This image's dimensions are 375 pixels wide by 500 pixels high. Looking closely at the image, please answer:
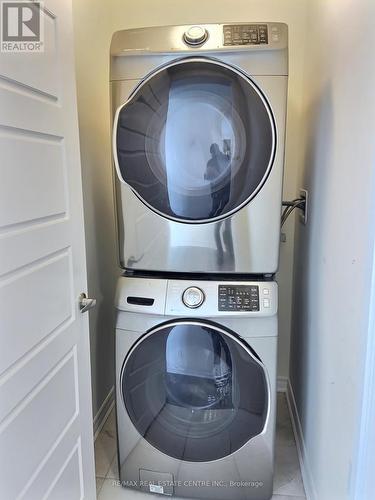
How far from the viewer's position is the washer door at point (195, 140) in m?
1.36

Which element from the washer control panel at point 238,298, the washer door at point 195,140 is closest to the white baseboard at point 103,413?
the washer control panel at point 238,298

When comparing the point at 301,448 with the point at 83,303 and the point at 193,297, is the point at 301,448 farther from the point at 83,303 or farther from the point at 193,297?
the point at 83,303

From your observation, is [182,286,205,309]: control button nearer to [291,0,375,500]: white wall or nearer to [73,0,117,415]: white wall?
[291,0,375,500]: white wall

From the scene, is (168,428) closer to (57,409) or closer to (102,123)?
(57,409)

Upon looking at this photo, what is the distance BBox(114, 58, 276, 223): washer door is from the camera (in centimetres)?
136

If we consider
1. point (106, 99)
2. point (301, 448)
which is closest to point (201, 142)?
point (106, 99)

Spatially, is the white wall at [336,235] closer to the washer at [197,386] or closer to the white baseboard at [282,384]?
the washer at [197,386]

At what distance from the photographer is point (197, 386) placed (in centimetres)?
150

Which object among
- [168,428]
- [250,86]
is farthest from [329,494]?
[250,86]

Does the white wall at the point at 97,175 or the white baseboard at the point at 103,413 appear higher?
the white wall at the point at 97,175

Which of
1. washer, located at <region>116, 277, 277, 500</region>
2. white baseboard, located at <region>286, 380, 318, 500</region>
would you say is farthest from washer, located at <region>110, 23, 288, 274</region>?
white baseboard, located at <region>286, 380, 318, 500</region>

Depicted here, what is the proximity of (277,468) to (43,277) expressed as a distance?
1.34 m

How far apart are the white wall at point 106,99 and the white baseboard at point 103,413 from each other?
5 cm

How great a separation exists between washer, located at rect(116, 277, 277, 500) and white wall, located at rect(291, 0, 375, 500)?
0.20m
